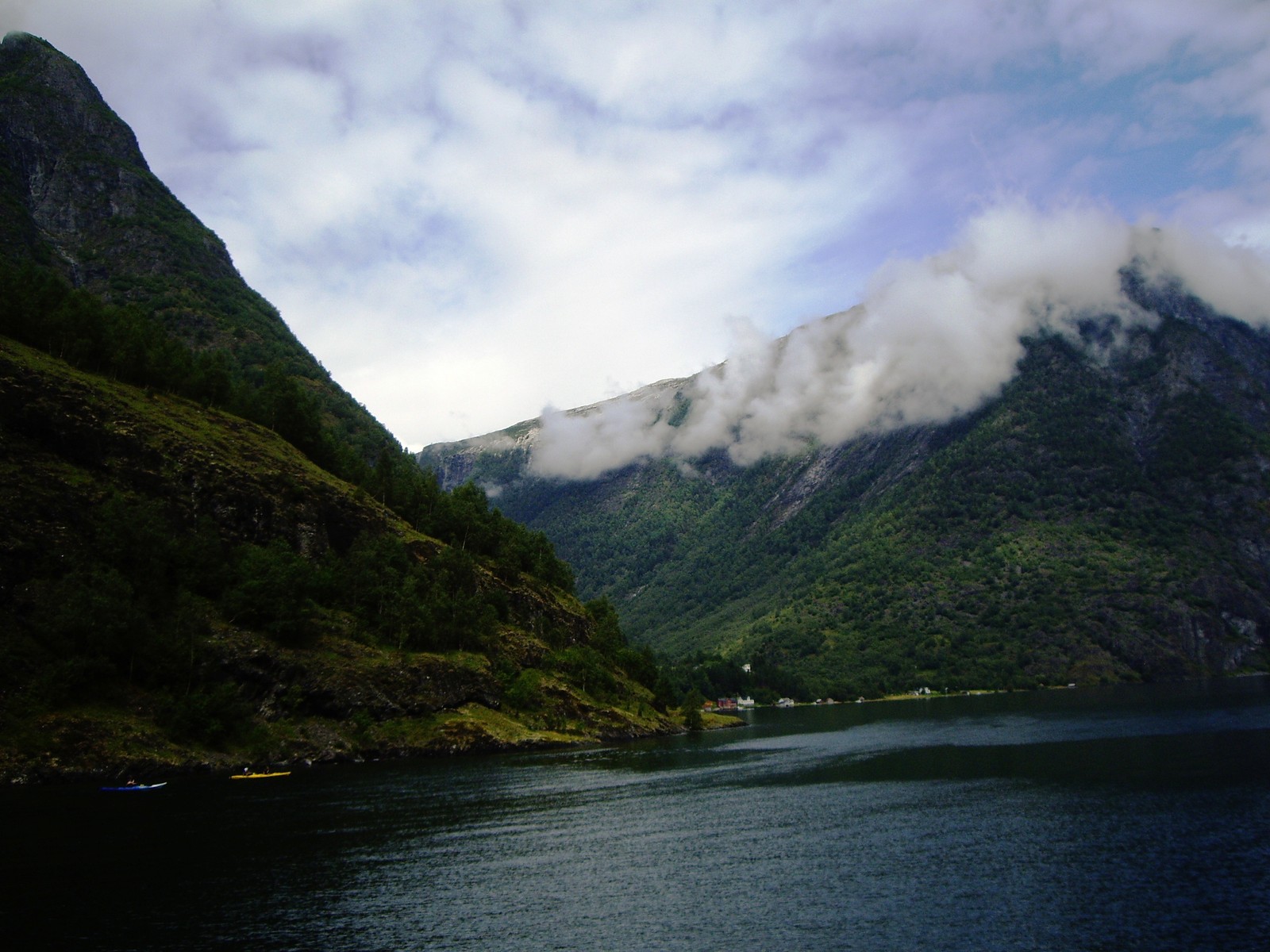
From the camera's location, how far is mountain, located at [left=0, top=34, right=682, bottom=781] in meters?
98.8

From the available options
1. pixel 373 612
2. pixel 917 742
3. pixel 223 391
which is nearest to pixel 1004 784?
pixel 917 742

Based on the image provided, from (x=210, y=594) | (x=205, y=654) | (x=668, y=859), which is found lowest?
(x=668, y=859)

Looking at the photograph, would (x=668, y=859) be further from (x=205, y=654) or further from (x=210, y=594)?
(x=210, y=594)

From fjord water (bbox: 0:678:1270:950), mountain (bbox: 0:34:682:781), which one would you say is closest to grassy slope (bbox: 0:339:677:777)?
mountain (bbox: 0:34:682:781)

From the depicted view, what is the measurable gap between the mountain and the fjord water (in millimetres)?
13490

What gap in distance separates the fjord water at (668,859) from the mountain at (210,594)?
44.3 ft

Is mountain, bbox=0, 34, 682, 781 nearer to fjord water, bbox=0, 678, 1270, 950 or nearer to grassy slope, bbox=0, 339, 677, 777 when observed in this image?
grassy slope, bbox=0, 339, 677, 777

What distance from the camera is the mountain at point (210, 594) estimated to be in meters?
98.8

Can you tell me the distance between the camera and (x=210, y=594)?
12312 centimetres

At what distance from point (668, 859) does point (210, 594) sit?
91.4m

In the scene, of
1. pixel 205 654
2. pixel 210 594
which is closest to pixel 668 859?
pixel 205 654

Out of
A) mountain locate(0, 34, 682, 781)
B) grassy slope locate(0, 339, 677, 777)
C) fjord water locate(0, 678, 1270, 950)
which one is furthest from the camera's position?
mountain locate(0, 34, 682, 781)

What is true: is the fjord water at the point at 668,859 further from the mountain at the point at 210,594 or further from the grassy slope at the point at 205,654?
the mountain at the point at 210,594

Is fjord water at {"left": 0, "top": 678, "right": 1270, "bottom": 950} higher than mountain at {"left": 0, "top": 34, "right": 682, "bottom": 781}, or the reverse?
mountain at {"left": 0, "top": 34, "right": 682, "bottom": 781}
